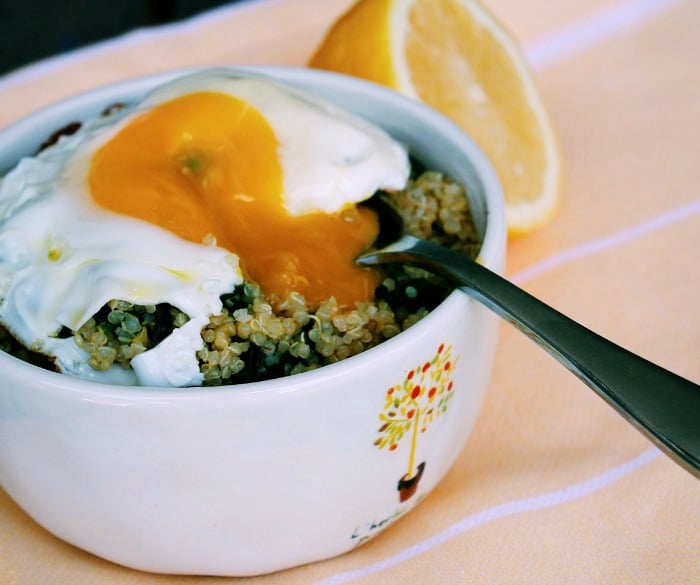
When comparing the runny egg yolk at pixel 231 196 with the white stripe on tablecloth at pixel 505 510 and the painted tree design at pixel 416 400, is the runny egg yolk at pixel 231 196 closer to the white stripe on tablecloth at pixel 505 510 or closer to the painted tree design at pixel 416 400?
the painted tree design at pixel 416 400

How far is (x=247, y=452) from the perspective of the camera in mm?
841

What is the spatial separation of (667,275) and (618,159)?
32 cm

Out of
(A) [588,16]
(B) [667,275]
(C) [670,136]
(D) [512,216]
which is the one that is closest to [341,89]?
(D) [512,216]

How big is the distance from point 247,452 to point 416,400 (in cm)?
17

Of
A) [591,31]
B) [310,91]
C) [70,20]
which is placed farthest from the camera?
[70,20]

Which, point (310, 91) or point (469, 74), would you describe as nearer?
point (310, 91)

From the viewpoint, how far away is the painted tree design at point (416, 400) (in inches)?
34.8

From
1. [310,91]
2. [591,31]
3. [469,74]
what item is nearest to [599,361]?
[310,91]

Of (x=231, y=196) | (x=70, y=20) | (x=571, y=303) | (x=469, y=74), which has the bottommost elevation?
(x=70, y=20)

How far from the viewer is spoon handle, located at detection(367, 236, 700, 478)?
756 mm

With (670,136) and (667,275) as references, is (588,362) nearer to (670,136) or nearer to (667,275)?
(667,275)

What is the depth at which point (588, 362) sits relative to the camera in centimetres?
83

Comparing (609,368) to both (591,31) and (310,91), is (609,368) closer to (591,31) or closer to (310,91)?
(310,91)

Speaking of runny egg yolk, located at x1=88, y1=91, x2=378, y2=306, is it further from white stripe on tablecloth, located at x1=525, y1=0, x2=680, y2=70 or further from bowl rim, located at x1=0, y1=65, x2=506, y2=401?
white stripe on tablecloth, located at x1=525, y1=0, x2=680, y2=70
